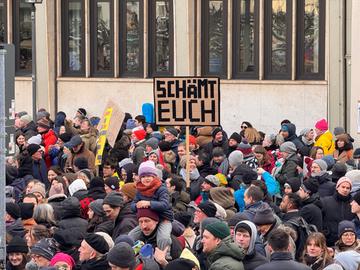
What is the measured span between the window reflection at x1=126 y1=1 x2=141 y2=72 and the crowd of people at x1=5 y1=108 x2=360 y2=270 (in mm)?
8148

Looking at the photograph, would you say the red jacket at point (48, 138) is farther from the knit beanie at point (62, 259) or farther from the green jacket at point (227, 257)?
the green jacket at point (227, 257)

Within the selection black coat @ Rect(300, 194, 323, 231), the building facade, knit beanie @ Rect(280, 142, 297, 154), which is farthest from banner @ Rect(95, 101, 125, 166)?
the building facade

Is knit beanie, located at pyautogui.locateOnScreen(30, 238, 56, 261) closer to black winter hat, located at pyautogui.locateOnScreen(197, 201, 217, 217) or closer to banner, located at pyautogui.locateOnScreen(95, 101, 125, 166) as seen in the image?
black winter hat, located at pyautogui.locateOnScreen(197, 201, 217, 217)

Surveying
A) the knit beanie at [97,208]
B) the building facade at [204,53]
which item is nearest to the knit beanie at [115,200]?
the knit beanie at [97,208]

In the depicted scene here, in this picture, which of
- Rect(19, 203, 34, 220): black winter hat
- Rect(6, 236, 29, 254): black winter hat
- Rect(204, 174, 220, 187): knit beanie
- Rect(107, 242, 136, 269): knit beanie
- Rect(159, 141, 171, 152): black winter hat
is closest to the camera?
Rect(107, 242, 136, 269): knit beanie

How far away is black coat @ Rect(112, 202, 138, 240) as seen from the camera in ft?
50.2

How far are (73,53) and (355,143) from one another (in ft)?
28.9

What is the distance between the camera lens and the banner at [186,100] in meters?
20.9

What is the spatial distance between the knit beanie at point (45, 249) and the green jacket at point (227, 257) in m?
1.72

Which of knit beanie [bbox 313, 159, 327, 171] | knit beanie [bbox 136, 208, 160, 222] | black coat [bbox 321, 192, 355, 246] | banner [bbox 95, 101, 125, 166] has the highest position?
banner [bbox 95, 101, 125, 166]

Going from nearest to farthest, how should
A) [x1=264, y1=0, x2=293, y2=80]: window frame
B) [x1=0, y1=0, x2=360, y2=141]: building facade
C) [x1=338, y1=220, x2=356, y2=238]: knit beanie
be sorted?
[x1=338, y1=220, x2=356, y2=238]: knit beanie
[x1=0, y1=0, x2=360, y2=141]: building facade
[x1=264, y1=0, x2=293, y2=80]: window frame

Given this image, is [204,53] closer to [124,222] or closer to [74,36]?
[74,36]

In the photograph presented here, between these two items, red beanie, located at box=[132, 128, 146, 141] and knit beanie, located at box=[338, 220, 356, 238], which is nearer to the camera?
knit beanie, located at box=[338, 220, 356, 238]

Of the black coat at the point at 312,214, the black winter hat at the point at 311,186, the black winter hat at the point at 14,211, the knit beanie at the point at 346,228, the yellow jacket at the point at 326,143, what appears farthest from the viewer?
the yellow jacket at the point at 326,143
